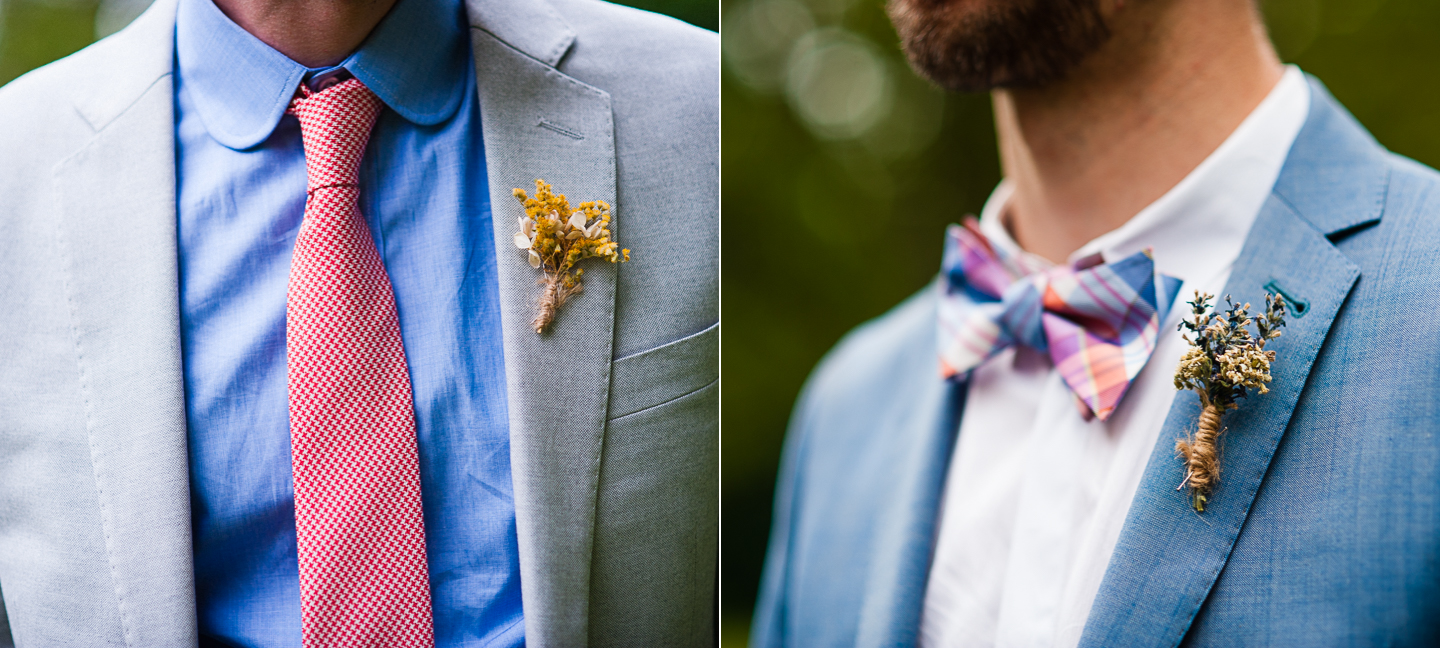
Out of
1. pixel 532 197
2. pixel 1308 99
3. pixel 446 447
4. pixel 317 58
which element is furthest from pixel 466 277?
pixel 1308 99

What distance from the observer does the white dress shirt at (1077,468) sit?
4.58 ft

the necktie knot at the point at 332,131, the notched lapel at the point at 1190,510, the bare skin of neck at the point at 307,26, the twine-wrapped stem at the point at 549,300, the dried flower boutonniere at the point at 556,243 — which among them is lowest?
the notched lapel at the point at 1190,510

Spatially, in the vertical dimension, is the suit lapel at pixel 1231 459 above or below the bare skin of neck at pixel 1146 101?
below

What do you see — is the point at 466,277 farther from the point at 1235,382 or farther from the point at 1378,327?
the point at 1378,327

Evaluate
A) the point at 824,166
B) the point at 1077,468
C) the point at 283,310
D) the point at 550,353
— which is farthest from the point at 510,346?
the point at 824,166

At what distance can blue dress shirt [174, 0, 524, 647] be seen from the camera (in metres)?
1.26

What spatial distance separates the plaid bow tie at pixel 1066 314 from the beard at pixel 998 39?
14.3 inches

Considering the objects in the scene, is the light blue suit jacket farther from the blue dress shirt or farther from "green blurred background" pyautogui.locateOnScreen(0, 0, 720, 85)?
"green blurred background" pyautogui.locateOnScreen(0, 0, 720, 85)

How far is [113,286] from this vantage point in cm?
120

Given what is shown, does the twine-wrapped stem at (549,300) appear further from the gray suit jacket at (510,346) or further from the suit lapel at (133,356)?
the suit lapel at (133,356)

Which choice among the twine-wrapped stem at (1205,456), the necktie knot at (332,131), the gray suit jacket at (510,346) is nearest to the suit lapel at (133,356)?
the gray suit jacket at (510,346)

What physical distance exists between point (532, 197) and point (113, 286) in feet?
2.11

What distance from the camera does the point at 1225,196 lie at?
1483 millimetres

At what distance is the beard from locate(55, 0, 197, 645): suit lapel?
144 cm
